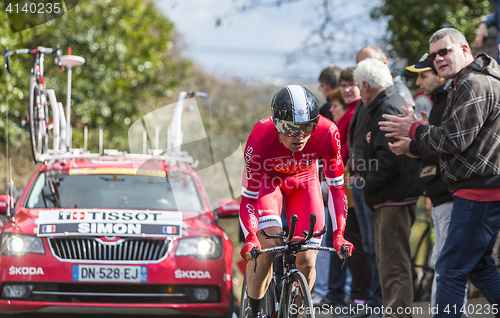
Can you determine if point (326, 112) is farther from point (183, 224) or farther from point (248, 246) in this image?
point (248, 246)

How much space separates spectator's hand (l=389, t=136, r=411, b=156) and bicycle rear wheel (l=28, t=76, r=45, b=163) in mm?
4403

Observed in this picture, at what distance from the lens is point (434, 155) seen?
14.6ft

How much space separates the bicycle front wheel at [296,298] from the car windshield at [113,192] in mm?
2421

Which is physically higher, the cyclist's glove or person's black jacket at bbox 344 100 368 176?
person's black jacket at bbox 344 100 368 176

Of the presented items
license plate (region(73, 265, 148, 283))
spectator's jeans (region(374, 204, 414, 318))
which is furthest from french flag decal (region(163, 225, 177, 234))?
spectator's jeans (region(374, 204, 414, 318))

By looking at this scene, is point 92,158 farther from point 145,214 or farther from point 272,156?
point 272,156

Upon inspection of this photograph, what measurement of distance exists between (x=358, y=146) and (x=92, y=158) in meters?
3.11

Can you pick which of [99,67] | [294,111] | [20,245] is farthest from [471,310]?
[99,67]

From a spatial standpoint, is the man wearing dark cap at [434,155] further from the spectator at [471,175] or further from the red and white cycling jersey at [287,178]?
the red and white cycling jersey at [287,178]

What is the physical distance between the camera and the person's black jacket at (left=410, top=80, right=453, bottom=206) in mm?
4457

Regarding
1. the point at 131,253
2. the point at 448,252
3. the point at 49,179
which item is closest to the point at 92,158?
the point at 49,179

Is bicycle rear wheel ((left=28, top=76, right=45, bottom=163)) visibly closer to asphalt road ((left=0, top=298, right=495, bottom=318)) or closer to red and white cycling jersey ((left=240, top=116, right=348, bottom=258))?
asphalt road ((left=0, top=298, right=495, bottom=318))

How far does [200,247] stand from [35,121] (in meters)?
3.25

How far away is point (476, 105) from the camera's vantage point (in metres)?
3.84
